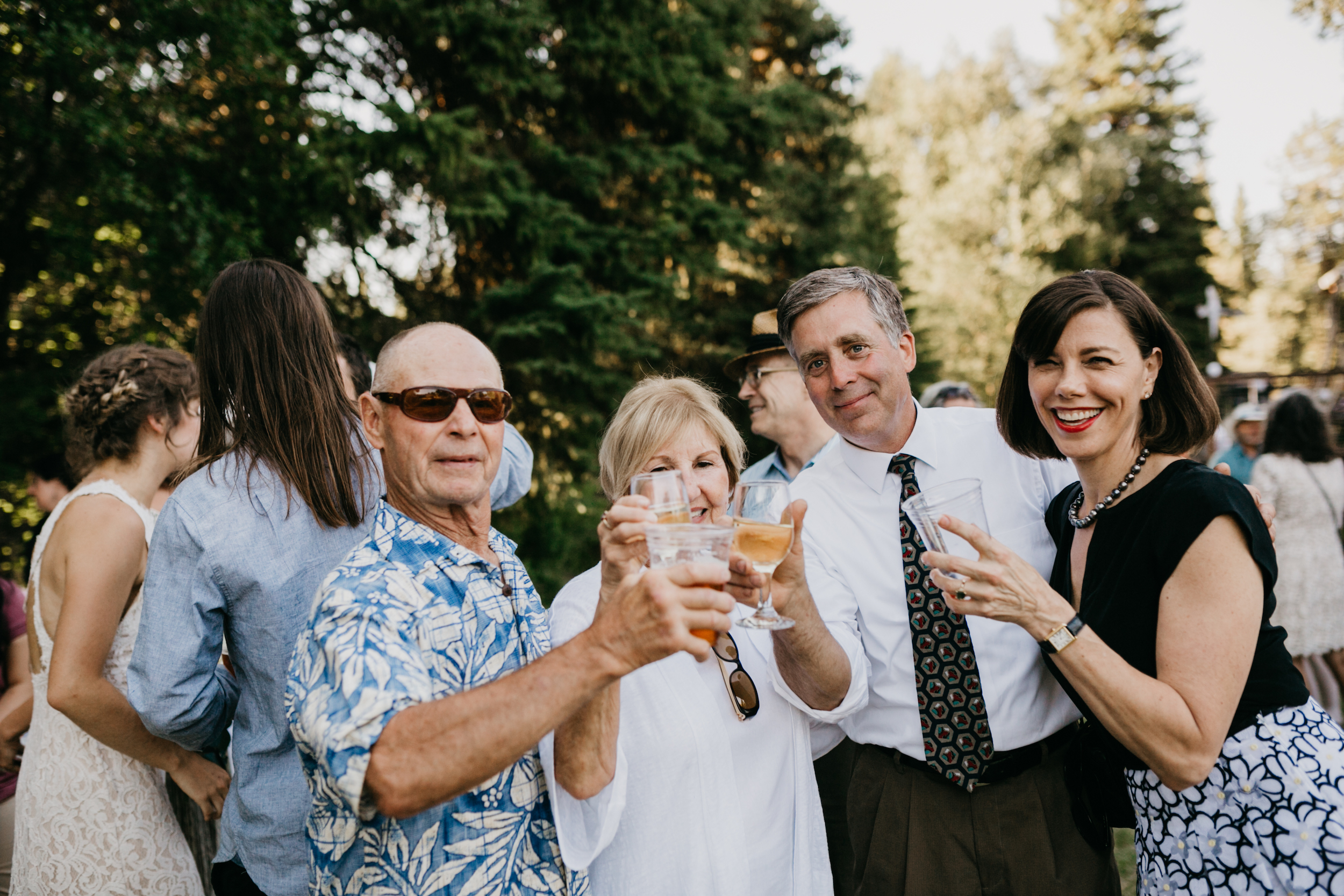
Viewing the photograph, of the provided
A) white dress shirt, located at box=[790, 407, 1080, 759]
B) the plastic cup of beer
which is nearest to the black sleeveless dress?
white dress shirt, located at box=[790, 407, 1080, 759]

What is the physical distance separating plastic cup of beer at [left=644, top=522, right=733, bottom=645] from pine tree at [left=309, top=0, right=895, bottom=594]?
8630 mm

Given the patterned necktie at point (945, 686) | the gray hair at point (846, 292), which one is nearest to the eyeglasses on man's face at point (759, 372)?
the gray hair at point (846, 292)

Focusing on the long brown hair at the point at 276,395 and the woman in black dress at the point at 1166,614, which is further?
the long brown hair at the point at 276,395

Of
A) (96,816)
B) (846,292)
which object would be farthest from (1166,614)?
(96,816)

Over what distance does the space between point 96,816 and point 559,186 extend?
951 centimetres

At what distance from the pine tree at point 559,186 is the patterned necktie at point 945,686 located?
307 inches

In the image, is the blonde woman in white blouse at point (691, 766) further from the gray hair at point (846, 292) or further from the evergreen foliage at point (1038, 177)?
the evergreen foliage at point (1038, 177)

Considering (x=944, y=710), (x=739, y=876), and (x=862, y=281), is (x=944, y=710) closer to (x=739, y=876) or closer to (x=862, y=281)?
(x=739, y=876)

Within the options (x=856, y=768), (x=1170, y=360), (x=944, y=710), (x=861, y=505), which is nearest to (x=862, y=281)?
(x=861, y=505)

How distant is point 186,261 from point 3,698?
599cm

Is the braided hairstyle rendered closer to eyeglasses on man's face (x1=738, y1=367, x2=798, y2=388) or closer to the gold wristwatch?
the gold wristwatch

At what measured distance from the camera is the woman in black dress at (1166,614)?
75.4 inches

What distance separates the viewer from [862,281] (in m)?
2.90

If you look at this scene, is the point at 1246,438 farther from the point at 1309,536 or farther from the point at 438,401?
the point at 438,401
